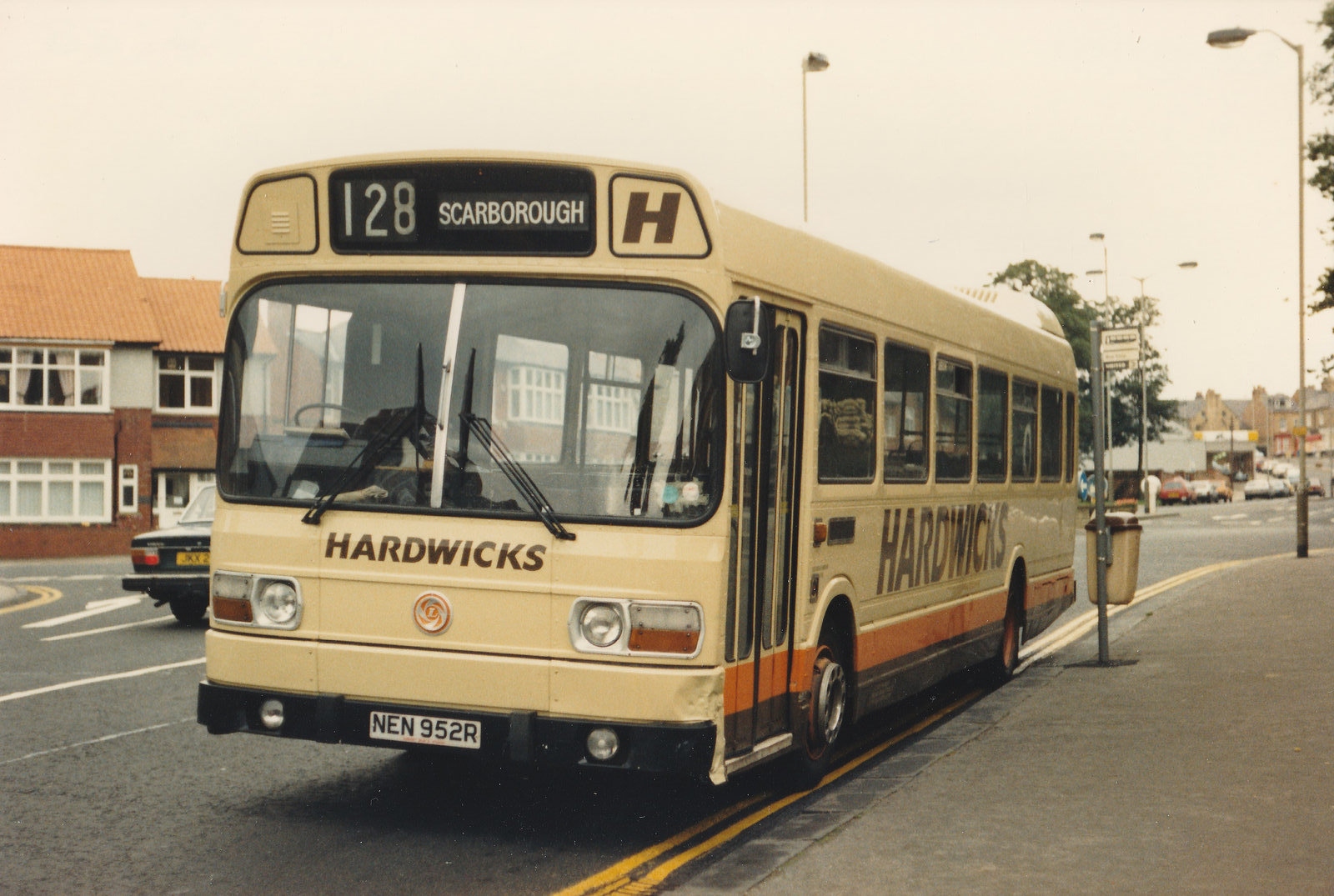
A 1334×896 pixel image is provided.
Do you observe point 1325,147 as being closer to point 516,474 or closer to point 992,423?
point 992,423

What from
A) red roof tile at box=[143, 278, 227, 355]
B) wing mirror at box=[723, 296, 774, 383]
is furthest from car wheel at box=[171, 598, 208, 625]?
red roof tile at box=[143, 278, 227, 355]

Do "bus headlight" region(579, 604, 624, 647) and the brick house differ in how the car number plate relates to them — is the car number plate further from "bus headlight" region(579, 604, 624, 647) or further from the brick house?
the brick house

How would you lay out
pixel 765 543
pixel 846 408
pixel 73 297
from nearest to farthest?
1. pixel 765 543
2. pixel 846 408
3. pixel 73 297

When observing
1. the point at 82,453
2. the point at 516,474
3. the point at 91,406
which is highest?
the point at 91,406

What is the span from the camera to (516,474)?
6305 millimetres

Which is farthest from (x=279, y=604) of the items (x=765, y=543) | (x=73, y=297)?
(x=73, y=297)

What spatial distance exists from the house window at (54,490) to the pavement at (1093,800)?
1733 inches

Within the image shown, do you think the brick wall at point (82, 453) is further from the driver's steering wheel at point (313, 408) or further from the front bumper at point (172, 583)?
the driver's steering wheel at point (313, 408)

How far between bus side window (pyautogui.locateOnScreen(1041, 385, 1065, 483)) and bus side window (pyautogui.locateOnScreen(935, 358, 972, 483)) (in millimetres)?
2868

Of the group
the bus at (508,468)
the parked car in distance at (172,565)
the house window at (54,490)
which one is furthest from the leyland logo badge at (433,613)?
the house window at (54,490)

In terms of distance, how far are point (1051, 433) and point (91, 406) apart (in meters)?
43.2

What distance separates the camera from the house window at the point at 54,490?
48969 mm

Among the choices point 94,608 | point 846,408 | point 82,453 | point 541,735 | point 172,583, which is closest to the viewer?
point 541,735

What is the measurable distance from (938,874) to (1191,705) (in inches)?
188
